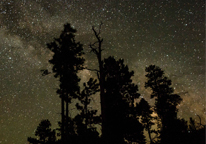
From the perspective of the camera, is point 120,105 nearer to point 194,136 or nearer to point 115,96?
point 115,96

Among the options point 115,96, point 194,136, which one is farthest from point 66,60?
point 194,136

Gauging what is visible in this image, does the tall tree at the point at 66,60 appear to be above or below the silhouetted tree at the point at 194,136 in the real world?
above

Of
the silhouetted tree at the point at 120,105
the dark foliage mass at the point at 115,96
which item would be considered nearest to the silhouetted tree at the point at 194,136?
the dark foliage mass at the point at 115,96

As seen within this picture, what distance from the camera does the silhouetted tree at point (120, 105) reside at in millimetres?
14492

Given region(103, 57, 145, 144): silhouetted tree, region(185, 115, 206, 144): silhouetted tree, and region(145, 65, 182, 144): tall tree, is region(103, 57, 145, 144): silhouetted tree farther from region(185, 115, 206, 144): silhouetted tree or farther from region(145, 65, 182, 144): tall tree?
region(185, 115, 206, 144): silhouetted tree

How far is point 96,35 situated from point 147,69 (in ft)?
47.1

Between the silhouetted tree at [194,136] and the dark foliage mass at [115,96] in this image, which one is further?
the dark foliage mass at [115,96]

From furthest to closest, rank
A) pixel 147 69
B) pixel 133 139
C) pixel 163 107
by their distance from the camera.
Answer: pixel 147 69, pixel 163 107, pixel 133 139

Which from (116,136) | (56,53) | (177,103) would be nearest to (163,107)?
(177,103)

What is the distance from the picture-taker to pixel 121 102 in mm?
15367

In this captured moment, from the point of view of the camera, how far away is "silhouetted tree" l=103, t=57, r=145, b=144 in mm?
14492

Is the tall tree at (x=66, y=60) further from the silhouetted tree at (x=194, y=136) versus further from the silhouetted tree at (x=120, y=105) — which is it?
the silhouetted tree at (x=194, y=136)

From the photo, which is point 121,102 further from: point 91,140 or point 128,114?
point 91,140

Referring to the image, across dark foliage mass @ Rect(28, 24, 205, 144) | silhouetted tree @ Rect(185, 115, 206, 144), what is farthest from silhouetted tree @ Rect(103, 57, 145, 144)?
silhouetted tree @ Rect(185, 115, 206, 144)
